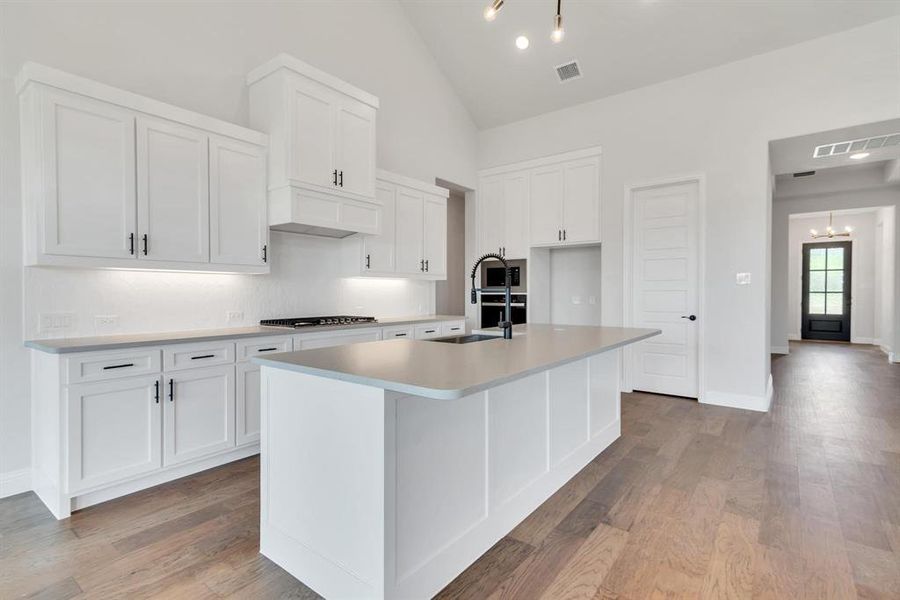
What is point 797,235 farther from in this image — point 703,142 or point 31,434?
point 31,434

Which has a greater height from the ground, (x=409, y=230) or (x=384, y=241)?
(x=409, y=230)

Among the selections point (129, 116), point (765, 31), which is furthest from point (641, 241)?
point (129, 116)

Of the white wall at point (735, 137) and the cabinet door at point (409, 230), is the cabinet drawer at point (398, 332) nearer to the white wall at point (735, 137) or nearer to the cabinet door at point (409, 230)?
the cabinet door at point (409, 230)

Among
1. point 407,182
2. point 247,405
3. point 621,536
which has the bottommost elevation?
point 621,536

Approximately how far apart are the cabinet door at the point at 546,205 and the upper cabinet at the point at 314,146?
2.48 meters

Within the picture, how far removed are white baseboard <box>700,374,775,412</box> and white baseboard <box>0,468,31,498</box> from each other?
5.46 metres

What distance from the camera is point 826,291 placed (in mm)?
9898

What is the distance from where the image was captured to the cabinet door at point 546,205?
558 centimetres

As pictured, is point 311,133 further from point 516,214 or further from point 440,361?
point 516,214

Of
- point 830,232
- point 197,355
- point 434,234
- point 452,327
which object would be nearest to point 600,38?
point 434,234

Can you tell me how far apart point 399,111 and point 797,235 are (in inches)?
389

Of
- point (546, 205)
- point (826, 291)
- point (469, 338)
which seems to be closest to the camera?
point (469, 338)

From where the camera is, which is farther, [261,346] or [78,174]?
[261,346]

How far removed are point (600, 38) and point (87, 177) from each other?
458 cm
